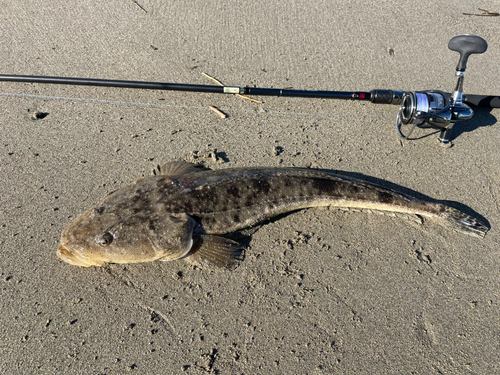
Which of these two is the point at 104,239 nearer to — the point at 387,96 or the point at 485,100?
the point at 387,96

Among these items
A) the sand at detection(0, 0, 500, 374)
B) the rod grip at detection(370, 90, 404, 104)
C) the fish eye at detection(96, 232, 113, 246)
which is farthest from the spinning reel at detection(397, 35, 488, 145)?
the fish eye at detection(96, 232, 113, 246)

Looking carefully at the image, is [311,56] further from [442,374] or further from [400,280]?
[442,374]

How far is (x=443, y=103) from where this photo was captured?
3.81 meters

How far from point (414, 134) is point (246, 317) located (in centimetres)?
314

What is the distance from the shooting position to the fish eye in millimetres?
2797

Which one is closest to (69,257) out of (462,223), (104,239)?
(104,239)

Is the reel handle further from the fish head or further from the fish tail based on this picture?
the fish head

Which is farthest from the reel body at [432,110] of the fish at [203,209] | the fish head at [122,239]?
the fish head at [122,239]

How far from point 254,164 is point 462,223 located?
2197 millimetres

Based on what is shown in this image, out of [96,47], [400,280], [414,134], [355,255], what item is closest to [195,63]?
[96,47]

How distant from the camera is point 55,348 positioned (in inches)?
101

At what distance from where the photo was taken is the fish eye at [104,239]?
9.18 ft

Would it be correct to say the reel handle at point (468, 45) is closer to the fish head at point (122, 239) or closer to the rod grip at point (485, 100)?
the rod grip at point (485, 100)

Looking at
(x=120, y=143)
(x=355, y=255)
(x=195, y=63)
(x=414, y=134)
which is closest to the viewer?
(x=355, y=255)
